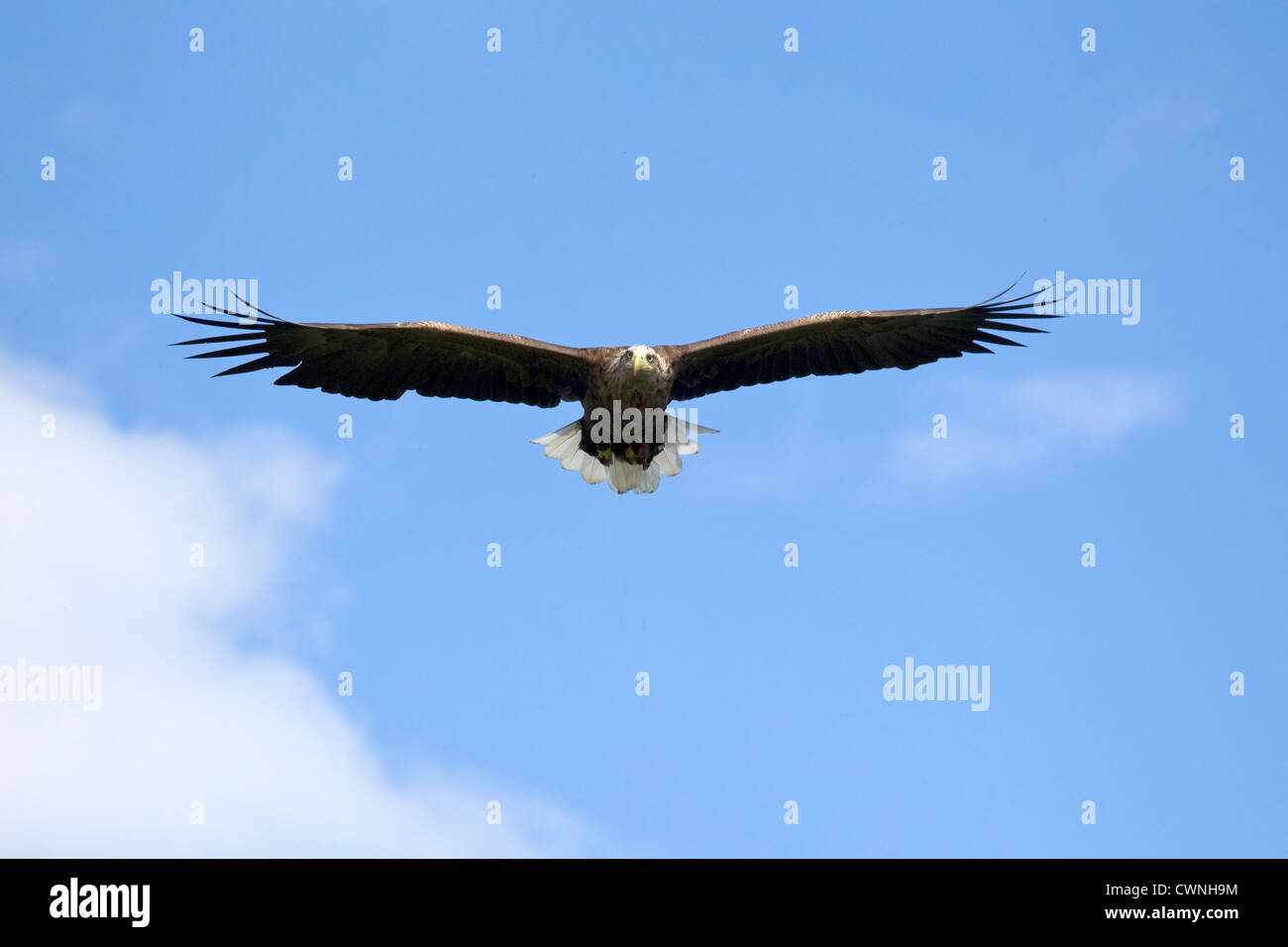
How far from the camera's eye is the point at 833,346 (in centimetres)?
1229

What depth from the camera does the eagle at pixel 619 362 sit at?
11703mm

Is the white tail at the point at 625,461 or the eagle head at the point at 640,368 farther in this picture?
the white tail at the point at 625,461

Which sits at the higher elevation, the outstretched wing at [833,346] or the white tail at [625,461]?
the outstretched wing at [833,346]

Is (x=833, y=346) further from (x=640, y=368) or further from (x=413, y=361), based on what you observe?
(x=413, y=361)

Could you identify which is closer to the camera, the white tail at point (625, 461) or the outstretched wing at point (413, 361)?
the outstretched wing at point (413, 361)

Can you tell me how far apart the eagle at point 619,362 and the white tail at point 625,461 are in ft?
0.04

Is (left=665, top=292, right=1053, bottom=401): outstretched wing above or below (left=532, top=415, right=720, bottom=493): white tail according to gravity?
above

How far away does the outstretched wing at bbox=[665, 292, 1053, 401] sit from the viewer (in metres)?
11.9

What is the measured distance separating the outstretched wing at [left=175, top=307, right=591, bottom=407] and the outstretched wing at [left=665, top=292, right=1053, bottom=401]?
0.99 m

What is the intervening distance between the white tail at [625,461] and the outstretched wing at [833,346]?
44 cm

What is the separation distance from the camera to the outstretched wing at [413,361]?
11.6m

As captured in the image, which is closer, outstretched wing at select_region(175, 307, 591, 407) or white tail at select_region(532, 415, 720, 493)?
outstretched wing at select_region(175, 307, 591, 407)

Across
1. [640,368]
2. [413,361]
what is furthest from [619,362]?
[413,361]

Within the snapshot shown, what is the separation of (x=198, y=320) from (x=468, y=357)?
222 cm
